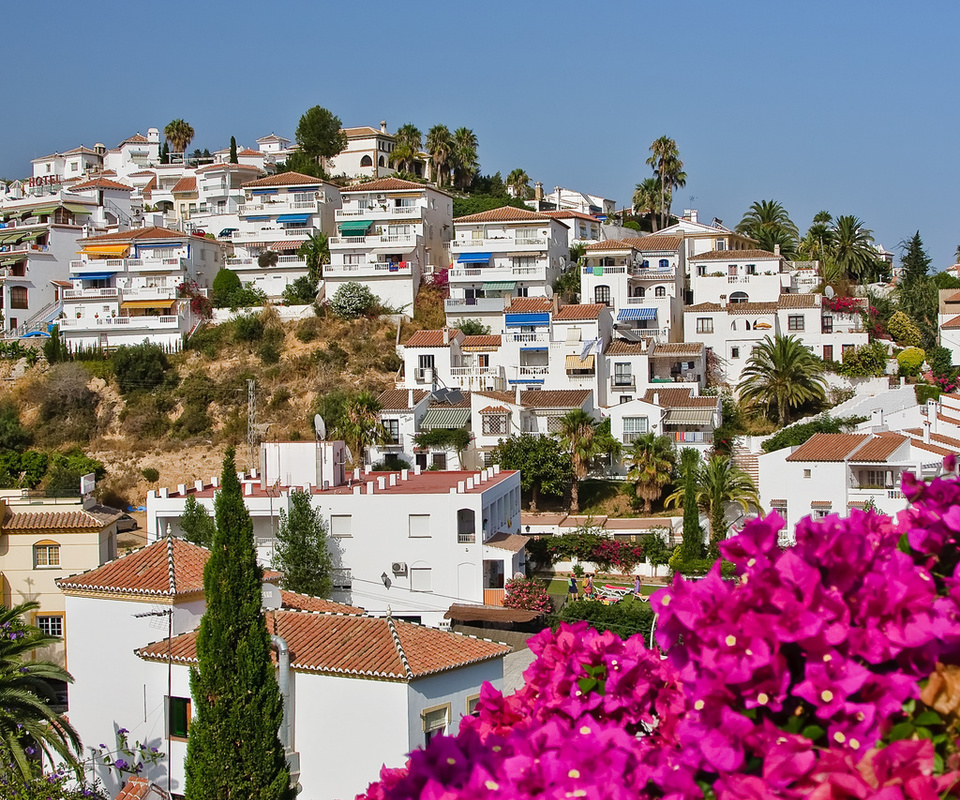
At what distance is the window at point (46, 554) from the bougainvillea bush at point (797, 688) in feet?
92.4

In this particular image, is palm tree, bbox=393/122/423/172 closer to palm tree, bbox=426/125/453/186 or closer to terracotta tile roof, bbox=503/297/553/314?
palm tree, bbox=426/125/453/186

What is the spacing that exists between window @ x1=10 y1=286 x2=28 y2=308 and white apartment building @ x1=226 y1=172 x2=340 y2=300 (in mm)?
13855

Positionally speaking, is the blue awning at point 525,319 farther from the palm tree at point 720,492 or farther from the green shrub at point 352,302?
the palm tree at point 720,492

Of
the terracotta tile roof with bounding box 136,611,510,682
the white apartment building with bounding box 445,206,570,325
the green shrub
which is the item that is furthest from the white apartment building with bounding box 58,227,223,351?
the terracotta tile roof with bounding box 136,611,510,682

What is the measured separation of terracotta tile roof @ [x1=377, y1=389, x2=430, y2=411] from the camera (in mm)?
51281

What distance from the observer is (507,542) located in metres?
38.2

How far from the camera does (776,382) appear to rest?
170 ft

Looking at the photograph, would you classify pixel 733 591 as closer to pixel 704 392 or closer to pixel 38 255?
pixel 704 392

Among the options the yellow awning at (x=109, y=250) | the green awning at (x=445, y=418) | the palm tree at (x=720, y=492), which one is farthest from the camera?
the yellow awning at (x=109, y=250)

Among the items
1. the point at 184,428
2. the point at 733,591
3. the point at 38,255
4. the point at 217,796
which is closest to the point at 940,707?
the point at 733,591

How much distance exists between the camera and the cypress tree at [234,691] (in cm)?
1546

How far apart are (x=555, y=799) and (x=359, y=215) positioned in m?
64.7

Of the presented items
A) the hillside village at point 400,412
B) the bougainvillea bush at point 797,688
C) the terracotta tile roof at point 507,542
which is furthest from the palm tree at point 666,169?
the bougainvillea bush at point 797,688

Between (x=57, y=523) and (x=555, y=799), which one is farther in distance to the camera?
(x=57, y=523)
